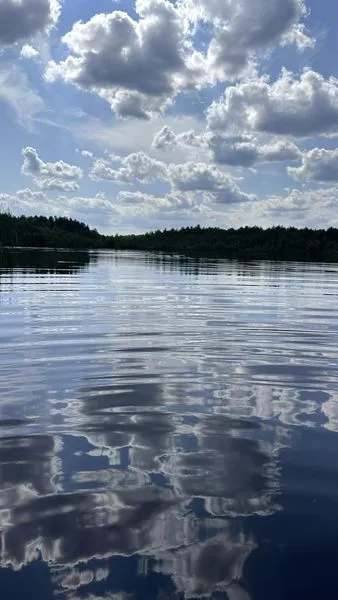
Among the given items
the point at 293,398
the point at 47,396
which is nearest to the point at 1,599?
the point at 47,396

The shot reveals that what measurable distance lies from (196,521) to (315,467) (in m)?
2.27

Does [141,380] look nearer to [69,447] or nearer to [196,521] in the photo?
[69,447]

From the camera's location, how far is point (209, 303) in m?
28.5

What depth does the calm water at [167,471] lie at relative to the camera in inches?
183

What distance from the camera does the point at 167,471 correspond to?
6.75 metres

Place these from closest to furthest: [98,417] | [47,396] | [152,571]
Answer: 1. [152,571]
2. [98,417]
3. [47,396]

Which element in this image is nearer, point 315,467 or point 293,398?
point 315,467

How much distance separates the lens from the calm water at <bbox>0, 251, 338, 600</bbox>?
4656mm

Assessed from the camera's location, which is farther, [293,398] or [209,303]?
[209,303]

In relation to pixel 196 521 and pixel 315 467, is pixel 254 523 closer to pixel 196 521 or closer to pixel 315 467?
pixel 196 521

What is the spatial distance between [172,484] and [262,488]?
1.13 metres

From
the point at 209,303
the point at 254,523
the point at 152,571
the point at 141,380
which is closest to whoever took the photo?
the point at 152,571

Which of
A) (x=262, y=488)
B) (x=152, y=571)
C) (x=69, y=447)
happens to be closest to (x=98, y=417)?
(x=69, y=447)

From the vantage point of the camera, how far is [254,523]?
5.52 m
